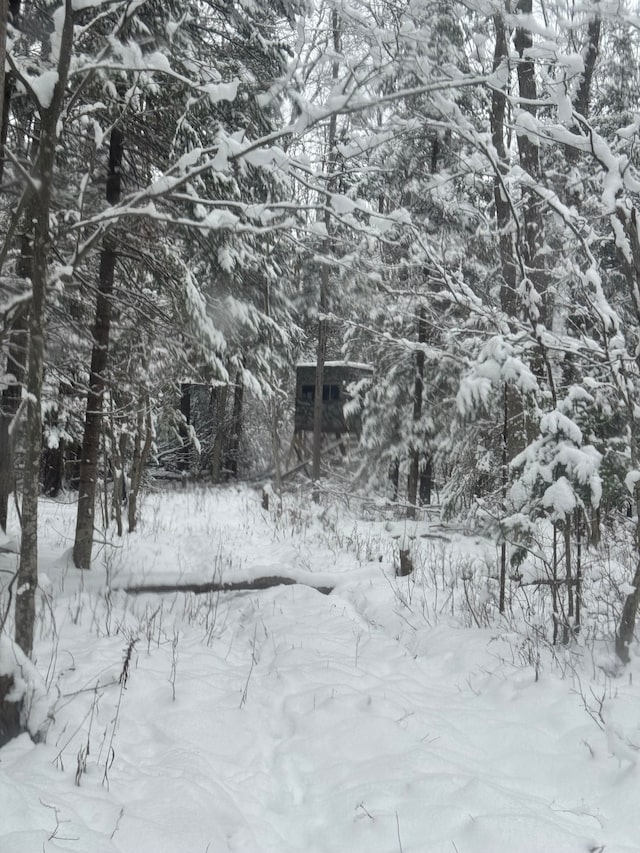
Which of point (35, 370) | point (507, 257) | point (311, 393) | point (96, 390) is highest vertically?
point (507, 257)

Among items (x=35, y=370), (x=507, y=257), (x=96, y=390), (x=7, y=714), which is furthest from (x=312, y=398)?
(x=7, y=714)

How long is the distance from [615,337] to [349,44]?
95.8 inches

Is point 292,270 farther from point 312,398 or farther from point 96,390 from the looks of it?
point 312,398

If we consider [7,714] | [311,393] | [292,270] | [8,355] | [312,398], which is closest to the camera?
[7,714]

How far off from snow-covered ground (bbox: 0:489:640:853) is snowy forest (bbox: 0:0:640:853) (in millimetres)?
55

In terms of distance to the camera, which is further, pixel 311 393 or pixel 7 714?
pixel 311 393

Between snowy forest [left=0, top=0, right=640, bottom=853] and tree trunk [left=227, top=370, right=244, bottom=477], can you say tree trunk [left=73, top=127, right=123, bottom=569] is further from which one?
tree trunk [left=227, top=370, right=244, bottom=477]

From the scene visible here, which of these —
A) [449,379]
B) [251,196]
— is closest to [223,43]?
→ [251,196]

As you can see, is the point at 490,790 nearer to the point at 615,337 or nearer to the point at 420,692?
the point at 420,692

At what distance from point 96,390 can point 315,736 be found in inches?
200

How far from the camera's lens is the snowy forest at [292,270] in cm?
310

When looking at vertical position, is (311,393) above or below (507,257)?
below

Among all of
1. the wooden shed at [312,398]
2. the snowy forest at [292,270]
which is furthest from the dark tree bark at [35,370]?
the wooden shed at [312,398]

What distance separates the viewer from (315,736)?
338 centimetres
